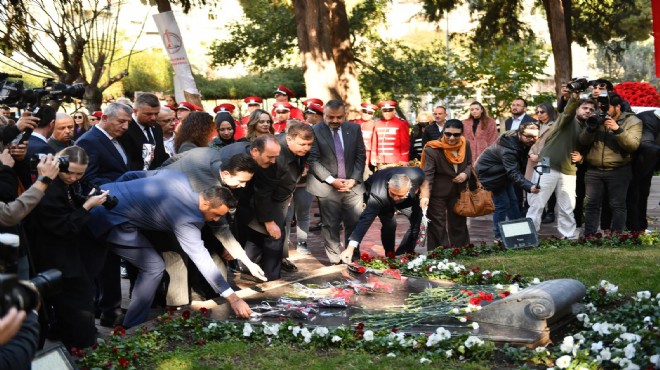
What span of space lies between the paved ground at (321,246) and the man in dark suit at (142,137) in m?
1.40

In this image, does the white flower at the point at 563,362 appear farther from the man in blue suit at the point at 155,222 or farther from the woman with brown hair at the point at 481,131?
the woman with brown hair at the point at 481,131

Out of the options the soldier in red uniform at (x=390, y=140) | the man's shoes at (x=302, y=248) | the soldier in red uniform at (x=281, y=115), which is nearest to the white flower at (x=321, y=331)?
the man's shoes at (x=302, y=248)

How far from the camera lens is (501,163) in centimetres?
1056

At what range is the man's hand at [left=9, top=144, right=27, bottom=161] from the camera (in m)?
7.02

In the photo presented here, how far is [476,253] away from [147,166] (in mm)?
3762

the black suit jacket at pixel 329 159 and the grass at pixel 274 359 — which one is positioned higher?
the black suit jacket at pixel 329 159

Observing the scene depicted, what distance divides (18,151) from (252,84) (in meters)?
25.3

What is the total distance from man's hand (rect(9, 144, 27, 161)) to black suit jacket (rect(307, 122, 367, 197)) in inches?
143

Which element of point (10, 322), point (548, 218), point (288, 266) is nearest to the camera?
point (10, 322)

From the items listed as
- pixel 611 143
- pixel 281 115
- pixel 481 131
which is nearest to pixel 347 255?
pixel 611 143

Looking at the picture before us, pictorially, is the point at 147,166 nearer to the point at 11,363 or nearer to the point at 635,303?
the point at 635,303

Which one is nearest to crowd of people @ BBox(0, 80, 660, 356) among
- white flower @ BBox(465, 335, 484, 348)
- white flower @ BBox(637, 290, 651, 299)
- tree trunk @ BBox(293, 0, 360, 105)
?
white flower @ BBox(465, 335, 484, 348)

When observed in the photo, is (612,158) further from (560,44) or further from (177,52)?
(560,44)

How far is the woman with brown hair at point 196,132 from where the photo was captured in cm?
865
